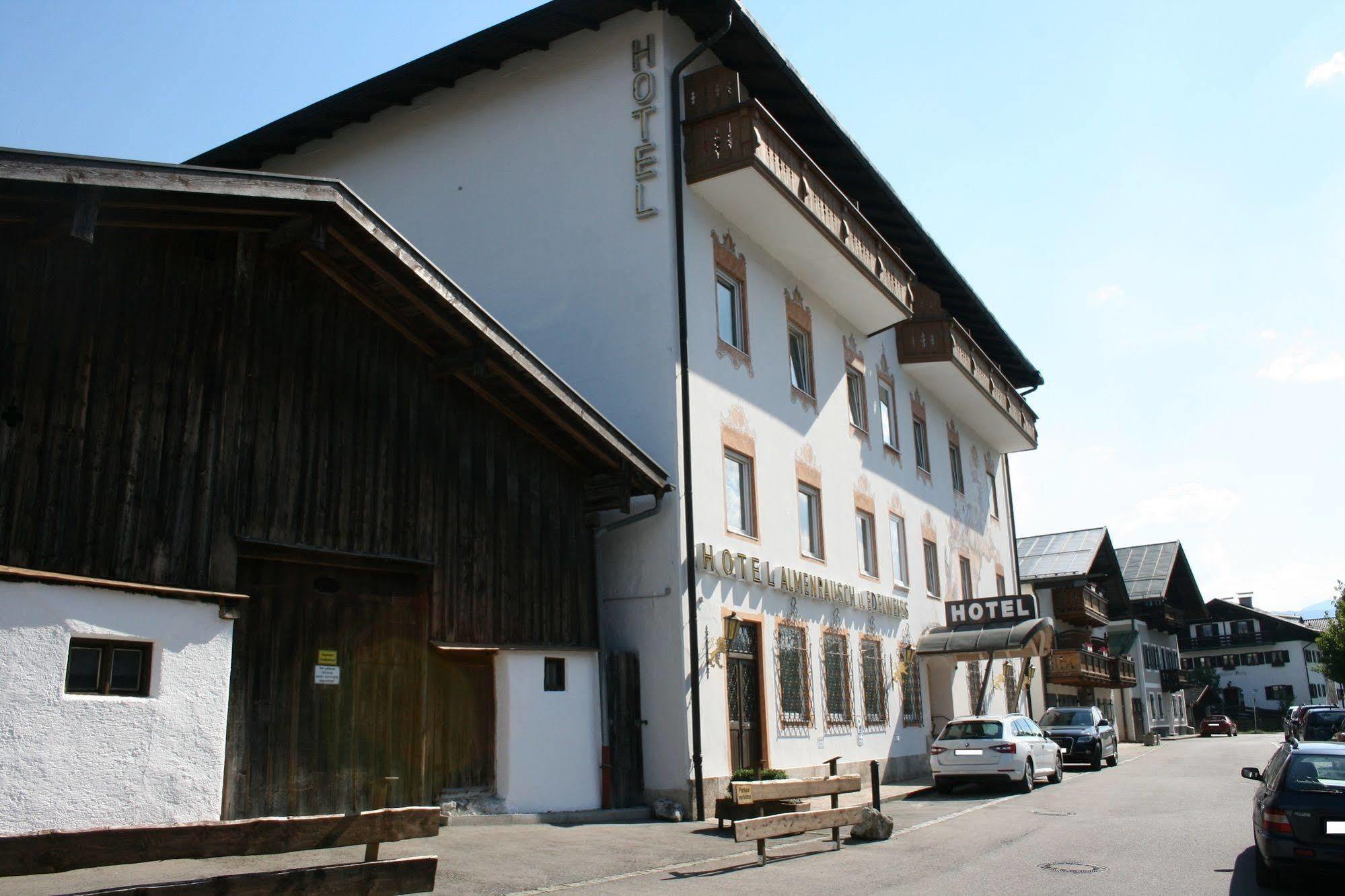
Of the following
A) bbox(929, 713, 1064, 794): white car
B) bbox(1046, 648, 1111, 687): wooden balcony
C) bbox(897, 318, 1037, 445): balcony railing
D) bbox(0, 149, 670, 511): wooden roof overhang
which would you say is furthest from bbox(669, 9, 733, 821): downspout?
bbox(1046, 648, 1111, 687): wooden balcony

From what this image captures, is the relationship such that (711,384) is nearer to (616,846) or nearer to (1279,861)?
(616,846)

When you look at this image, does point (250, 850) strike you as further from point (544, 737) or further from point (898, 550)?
point (898, 550)

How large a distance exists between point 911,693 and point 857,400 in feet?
21.5

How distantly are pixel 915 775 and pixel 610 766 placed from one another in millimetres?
11286

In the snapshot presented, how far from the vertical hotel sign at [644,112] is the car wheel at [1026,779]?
11654mm

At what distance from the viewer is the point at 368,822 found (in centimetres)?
690

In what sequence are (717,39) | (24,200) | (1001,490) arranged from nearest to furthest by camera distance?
(24,200)
(717,39)
(1001,490)

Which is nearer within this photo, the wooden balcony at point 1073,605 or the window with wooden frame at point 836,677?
the window with wooden frame at point 836,677

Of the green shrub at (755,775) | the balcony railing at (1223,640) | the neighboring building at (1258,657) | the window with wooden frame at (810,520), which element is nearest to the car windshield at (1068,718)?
the window with wooden frame at (810,520)

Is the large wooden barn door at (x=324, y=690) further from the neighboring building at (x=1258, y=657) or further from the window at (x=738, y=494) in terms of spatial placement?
the neighboring building at (x=1258, y=657)

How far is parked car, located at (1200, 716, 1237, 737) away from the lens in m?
62.7

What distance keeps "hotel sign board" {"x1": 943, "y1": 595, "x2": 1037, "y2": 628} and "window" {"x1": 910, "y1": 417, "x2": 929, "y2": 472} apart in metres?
3.62

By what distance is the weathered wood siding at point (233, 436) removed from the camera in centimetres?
982

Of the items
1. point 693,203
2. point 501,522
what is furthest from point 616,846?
point 693,203
